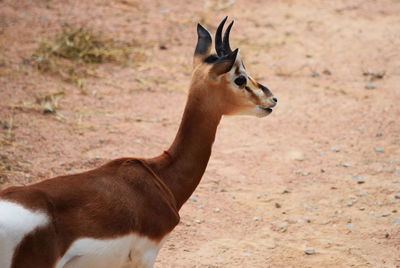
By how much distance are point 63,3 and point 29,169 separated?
22.0ft

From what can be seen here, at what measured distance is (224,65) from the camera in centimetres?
414

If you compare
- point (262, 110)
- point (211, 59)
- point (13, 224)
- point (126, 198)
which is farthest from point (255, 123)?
point (13, 224)

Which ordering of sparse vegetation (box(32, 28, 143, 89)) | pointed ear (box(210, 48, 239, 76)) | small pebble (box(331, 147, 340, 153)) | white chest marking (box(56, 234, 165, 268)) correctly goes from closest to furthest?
white chest marking (box(56, 234, 165, 268)), pointed ear (box(210, 48, 239, 76)), small pebble (box(331, 147, 340, 153)), sparse vegetation (box(32, 28, 143, 89))

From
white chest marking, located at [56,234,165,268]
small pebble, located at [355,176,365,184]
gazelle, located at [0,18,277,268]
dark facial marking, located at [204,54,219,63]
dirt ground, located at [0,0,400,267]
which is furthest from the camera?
small pebble, located at [355,176,365,184]

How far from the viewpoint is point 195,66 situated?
4465mm

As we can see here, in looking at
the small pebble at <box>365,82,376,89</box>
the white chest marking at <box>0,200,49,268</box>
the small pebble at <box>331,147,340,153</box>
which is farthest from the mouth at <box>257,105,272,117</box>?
the small pebble at <box>365,82,376,89</box>

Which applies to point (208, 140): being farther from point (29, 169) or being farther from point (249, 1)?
point (249, 1)

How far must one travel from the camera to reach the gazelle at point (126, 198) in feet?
10.1

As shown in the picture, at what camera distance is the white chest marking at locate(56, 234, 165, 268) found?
129 inches

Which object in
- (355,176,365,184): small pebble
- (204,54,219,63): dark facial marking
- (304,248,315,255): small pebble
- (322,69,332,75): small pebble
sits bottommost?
(355,176,365,184): small pebble

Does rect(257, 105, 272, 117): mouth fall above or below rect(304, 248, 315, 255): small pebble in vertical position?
above

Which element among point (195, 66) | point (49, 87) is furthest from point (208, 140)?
point (49, 87)

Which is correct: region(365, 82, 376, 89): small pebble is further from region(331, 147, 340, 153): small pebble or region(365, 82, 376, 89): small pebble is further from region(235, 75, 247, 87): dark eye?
region(235, 75, 247, 87): dark eye

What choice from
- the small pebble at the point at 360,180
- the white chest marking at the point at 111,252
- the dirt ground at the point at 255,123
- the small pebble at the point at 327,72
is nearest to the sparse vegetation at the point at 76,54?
the dirt ground at the point at 255,123
